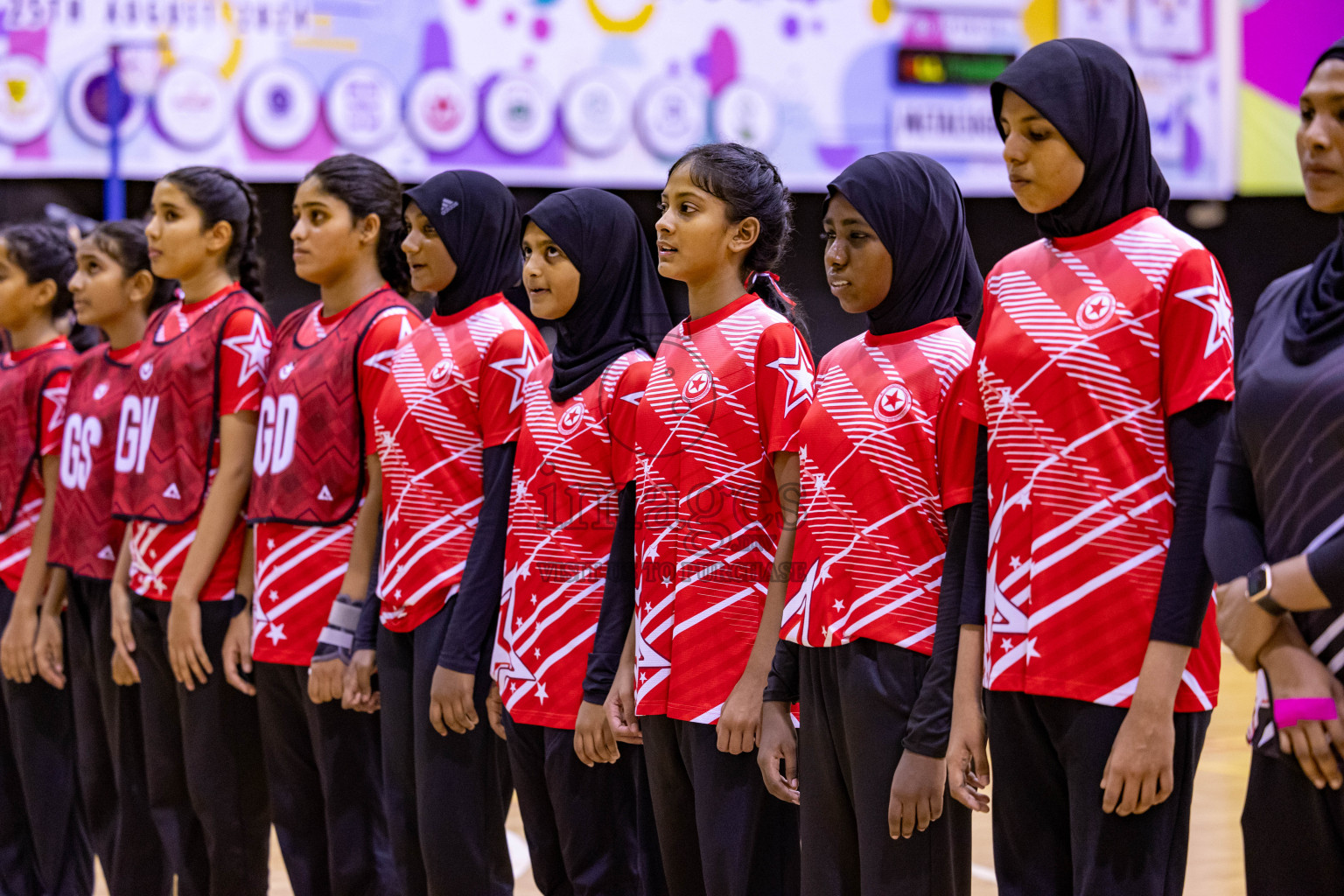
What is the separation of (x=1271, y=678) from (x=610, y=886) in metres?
1.29

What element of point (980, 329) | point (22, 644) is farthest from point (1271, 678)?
point (22, 644)

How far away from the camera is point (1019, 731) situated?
172 centimetres

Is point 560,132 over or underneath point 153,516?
over

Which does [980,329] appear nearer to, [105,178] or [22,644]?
[22,644]

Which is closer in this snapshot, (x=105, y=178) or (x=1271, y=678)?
(x=1271, y=678)

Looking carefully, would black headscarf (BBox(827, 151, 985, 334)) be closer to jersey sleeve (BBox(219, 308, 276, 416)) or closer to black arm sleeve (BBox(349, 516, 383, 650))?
black arm sleeve (BBox(349, 516, 383, 650))

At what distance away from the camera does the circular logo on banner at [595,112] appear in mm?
5336

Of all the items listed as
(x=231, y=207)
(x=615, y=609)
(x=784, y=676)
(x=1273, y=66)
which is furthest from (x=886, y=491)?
(x=1273, y=66)

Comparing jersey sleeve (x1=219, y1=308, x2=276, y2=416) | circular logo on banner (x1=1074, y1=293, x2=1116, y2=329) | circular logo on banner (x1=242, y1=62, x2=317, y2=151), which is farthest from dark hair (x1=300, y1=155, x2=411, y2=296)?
circular logo on banner (x1=242, y1=62, x2=317, y2=151)

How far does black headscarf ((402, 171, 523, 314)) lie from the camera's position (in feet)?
8.92

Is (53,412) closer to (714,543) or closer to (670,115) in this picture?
(714,543)

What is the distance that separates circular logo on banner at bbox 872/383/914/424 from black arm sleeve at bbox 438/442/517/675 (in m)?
0.81

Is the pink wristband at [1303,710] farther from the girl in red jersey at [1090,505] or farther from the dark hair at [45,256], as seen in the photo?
the dark hair at [45,256]

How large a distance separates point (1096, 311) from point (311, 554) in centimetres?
172
